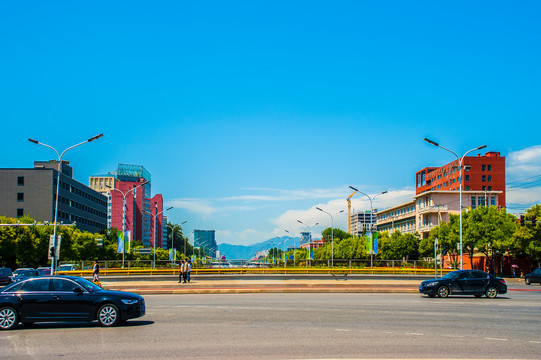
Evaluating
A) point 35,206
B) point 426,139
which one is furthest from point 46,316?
point 35,206

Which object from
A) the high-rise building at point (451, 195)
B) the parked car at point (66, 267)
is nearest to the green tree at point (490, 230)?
the high-rise building at point (451, 195)

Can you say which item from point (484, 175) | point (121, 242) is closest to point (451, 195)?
point (484, 175)

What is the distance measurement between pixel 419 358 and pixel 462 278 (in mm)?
18261

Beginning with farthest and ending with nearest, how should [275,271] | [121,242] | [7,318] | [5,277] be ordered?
[121,242]
[275,271]
[5,277]
[7,318]

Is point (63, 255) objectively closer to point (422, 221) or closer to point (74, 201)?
point (74, 201)

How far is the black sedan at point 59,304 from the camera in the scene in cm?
1462

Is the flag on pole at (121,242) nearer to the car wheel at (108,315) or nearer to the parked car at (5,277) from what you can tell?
the parked car at (5,277)

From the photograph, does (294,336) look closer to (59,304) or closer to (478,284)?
(59,304)

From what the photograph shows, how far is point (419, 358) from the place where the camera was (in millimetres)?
10391

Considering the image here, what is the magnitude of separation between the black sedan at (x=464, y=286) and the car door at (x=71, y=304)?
18.3m

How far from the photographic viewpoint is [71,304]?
579 inches

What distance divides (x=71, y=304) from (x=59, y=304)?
1.10 ft

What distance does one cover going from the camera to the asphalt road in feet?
36.0

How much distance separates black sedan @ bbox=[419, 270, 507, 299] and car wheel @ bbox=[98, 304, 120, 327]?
57.6 ft
